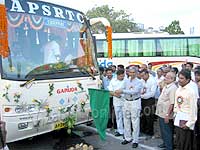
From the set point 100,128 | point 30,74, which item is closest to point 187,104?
point 100,128

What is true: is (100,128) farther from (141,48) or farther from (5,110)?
(141,48)

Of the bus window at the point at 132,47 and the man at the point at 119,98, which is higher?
the bus window at the point at 132,47

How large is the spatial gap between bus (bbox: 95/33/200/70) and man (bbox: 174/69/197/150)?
1428cm

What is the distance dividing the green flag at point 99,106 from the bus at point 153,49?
12.7 m

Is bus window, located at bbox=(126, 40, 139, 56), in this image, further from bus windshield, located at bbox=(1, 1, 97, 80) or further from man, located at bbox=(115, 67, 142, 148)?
man, located at bbox=(115, 67, 142, 148)

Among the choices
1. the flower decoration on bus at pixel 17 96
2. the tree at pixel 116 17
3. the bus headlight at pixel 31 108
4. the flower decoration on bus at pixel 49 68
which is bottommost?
the bus headlight at pixel 31 108

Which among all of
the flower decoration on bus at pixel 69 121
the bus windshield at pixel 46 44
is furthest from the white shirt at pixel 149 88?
the flower decoration on bus at pixel 69 121

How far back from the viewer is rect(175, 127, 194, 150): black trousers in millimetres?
5430

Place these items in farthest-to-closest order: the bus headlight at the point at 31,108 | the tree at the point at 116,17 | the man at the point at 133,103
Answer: the tree at the point at 116,17 → the man at the point at 133,103 → the bus headlight at the point at 31,108

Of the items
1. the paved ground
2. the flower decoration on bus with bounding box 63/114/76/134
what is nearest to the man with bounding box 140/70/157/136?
the paved ground

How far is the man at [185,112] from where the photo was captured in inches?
206

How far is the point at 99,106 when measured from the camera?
7.12 meters

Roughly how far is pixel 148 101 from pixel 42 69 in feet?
9.25

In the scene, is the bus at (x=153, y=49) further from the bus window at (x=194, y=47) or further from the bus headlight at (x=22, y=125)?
the bus headlight at (x=22, y=125)
